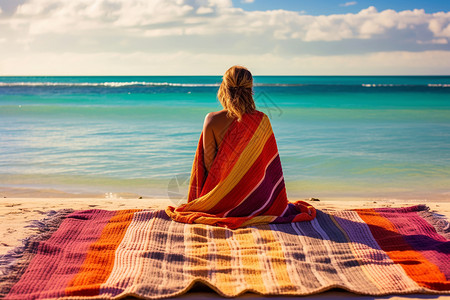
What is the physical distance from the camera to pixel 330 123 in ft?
48.3

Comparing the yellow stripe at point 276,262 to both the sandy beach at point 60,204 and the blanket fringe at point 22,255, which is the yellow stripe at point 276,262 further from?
the sandy beach at point 60,204

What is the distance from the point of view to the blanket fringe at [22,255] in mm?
2824

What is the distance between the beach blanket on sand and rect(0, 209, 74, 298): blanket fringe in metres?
0.97

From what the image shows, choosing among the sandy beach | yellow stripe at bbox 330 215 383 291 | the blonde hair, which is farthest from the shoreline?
the blonde hair

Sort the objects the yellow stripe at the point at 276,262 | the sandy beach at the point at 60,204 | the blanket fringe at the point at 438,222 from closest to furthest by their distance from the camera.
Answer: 1. the yellow stripe at the point at 276,262
2. the blanket fringe at the point at 438,222
3. the sandy beach at the point at 60,204

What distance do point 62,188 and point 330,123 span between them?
10.1m

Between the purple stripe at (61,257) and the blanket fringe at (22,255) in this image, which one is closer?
the purple stripe at (61,257)

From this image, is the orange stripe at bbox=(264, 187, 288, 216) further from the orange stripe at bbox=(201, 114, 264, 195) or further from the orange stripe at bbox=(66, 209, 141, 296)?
the orange stripe at bbox=(66, 209, 141, 296)

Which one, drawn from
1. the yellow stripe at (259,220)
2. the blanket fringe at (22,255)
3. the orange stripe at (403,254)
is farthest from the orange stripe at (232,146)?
the blanket fringe at (22,255)

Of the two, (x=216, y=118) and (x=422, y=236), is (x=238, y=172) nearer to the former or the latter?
(x=216, y=118)

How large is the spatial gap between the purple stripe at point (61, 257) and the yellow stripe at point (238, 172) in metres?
0.82

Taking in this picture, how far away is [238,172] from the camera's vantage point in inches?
155

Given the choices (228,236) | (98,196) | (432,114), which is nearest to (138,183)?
(98,196)

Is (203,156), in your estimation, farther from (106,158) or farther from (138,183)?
(106,158)
